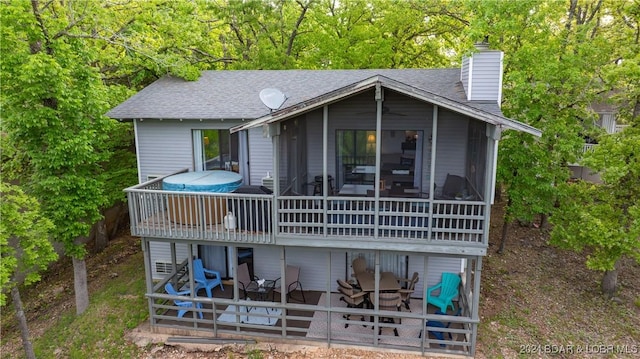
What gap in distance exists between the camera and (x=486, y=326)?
9.92m

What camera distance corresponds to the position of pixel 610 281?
11453 millimetres

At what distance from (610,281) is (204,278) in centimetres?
1210

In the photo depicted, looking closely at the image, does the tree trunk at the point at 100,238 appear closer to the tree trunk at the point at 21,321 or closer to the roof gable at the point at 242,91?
the roof gable at the point at 242,91

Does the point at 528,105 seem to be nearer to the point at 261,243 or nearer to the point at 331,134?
the point at 331,134

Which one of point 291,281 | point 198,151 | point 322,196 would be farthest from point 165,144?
point 291,281

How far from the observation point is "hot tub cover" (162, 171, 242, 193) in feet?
32.3

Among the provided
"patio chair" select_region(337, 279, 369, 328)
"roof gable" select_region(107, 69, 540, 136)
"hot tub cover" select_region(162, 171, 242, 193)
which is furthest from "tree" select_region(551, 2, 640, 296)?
"hot tub cover" select_region(162, 171, 242, 193)

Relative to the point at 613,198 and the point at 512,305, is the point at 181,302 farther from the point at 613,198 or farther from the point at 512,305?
the point at 613,198

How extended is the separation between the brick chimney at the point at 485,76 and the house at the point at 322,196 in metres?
0.03

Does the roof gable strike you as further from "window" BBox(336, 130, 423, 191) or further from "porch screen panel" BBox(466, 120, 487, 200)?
"window" BBox(336, 130, 423, 191)

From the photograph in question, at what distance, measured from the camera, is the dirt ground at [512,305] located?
9305mm

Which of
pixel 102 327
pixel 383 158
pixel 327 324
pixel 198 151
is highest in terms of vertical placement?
pixel 198 151

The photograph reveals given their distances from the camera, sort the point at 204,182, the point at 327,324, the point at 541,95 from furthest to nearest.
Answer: the point at 541,95 → the point at 204,182 → the point at 327,324

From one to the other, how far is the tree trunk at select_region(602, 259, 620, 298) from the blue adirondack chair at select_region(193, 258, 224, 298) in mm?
11561
